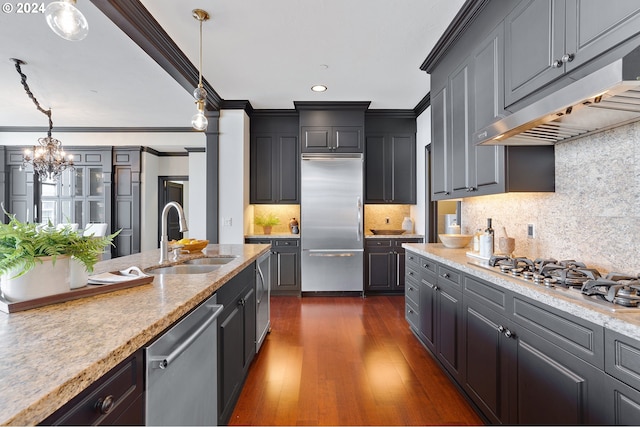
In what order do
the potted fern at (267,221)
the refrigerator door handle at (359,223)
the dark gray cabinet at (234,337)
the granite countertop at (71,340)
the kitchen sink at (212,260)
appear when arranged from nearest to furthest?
1. the granite countertop at (71,340)
2. the dark gray cabinet at (234,337)
3. the kitchen sink at (212,260)
4. the refrigerator door handle at (359,223)
5. the potted fern at (267,221)

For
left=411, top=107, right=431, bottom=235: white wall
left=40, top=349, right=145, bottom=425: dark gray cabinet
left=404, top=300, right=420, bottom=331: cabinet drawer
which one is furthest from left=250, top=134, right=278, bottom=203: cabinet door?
left=40, top=349, right=145, bottom=425: dark gray cabinet

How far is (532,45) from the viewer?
177 centimetres

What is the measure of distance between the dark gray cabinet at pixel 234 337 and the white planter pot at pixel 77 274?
1.92ft

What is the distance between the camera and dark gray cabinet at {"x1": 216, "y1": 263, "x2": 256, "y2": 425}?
1678 millimetres

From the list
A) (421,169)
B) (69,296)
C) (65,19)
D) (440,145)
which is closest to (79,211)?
(65,19)

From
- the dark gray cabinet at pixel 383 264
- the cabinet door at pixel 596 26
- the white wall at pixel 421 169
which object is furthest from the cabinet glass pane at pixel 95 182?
the cabinet door at pixel 596 26

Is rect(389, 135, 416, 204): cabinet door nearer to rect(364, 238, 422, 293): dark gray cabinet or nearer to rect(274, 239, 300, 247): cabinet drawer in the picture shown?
rect(364, 238, 422, 293): dark gray cabinet

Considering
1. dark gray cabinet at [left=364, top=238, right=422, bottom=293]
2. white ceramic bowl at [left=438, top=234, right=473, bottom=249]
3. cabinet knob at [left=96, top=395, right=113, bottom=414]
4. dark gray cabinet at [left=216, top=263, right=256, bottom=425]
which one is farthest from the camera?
dark gray cabinet at [left=364, top=238, right=422, bottom=293]

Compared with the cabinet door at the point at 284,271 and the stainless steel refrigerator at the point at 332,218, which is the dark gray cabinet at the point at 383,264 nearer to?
the stainless steel refrigerator at the point at 332,218

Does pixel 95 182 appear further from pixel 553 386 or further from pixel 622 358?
pixel 622 358

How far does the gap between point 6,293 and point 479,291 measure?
2136 mm

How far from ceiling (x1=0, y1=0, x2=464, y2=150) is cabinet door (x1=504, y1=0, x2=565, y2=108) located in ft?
2.29

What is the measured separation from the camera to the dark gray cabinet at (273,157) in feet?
16.3

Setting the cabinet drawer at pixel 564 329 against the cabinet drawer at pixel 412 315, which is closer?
the cabinet drawer at pixel 564 329
